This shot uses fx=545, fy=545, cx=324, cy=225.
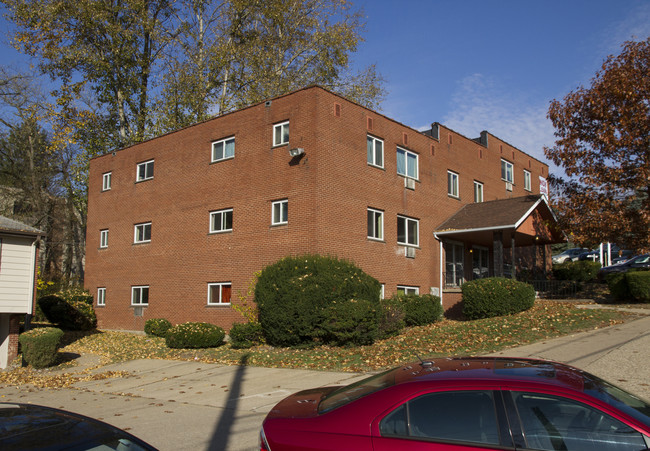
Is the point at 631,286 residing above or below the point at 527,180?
below

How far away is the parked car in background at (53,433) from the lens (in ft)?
10.1

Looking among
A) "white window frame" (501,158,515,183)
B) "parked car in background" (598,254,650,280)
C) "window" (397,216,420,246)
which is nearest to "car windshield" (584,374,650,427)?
"window" (397,216,420,246)

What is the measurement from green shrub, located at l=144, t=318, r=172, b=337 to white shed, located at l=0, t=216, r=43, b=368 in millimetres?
5492

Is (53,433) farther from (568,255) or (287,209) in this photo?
(568,255)

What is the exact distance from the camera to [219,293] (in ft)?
67.4

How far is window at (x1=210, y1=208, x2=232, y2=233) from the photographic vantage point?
20.7 m

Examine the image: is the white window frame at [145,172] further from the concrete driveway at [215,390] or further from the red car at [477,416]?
the red car at [477,416]

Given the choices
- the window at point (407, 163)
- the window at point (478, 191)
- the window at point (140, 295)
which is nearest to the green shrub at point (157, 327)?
the window at point (140, 295)

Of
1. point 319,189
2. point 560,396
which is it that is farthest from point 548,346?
point 560,396

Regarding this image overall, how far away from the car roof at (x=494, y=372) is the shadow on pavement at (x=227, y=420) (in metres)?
3.50

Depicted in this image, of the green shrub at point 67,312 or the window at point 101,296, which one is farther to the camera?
the window at point 101,296

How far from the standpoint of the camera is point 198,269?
21.3 metres

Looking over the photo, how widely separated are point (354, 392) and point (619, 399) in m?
1.86

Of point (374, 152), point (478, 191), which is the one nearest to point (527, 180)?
point (478, 191)
